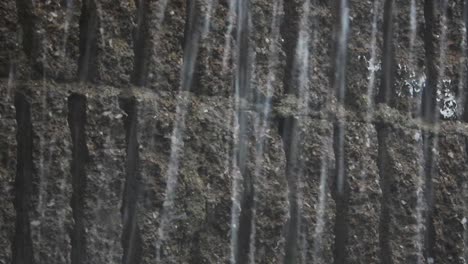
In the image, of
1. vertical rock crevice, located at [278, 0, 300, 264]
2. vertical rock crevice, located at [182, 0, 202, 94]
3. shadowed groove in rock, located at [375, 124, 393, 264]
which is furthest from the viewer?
shadowed groove in rock, located at [375, 124, 393, 264]

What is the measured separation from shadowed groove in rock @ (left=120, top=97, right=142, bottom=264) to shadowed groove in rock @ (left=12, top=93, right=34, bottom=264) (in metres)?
0.23

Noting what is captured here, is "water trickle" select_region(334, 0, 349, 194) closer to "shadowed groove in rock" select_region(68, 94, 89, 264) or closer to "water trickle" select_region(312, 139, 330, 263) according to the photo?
"water trickle" select_region(312, 139, 330, 263)

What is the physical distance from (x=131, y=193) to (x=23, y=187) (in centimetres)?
25

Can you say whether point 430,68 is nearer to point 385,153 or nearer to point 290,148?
point 385,153

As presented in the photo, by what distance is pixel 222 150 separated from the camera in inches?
84.8

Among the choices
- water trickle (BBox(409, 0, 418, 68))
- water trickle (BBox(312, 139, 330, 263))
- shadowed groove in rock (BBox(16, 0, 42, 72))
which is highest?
water trickle (BBox(409, 0, 418, 68))

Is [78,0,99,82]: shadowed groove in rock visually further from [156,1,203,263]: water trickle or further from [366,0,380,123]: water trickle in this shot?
[366,0,380,123]: water trickle

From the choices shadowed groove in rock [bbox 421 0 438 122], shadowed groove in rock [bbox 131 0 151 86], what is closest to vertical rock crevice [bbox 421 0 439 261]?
shadowed groove in rock [bbox 421 0 438 122]

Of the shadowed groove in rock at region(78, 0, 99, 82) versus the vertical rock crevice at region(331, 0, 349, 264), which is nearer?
the shadowed groove in rock at region(78, 0, 99, 82)

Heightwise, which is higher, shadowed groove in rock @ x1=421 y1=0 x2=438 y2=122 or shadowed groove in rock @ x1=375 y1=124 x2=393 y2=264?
shadowed groove in rock @ x1=421 y1=0 x2=438 y2=122

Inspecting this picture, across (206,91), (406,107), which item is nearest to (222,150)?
(206,91)

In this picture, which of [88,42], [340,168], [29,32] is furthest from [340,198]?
[29,32]

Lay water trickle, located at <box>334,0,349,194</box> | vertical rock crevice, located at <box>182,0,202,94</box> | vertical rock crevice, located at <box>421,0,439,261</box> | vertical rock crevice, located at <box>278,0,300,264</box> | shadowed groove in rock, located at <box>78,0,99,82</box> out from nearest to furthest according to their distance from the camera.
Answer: shadowed groove in rock, located at <box>78,0,99,82</box>
vertical rock crevice, located at <box>182,0,202,94</box>
vertical rock crevice, located at <box>278,0,300,264</box>
water trickle, located at <box>334,0,349,194</box>
vertical rock crevice, located at <box>421,0,439,261</box>

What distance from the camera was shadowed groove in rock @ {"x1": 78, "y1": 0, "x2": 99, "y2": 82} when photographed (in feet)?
6.43
